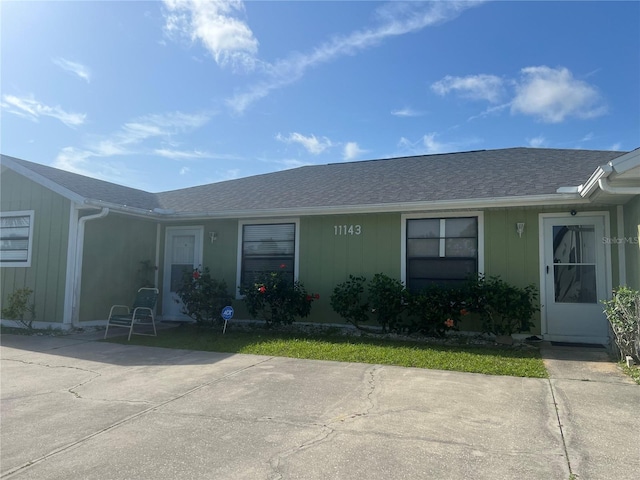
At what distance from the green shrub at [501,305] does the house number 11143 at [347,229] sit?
235cm

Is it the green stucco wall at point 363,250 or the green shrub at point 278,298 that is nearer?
the green stucco wall at point 363,250

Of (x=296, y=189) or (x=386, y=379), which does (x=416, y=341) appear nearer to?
(x=386, y=379)

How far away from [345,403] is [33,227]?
7.91 m

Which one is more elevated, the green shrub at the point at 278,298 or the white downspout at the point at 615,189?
the white downspout at the point at 615,189

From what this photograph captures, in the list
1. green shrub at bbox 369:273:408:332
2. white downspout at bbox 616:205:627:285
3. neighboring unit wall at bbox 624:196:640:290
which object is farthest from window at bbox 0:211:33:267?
white downspout at bbox 616:205:627:285

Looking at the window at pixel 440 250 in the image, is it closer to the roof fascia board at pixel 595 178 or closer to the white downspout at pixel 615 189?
the roof fascia board at pixel 595 178

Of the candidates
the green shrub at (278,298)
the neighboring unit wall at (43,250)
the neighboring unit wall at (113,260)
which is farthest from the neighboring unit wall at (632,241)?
the neighboring unit wall at (43,250)

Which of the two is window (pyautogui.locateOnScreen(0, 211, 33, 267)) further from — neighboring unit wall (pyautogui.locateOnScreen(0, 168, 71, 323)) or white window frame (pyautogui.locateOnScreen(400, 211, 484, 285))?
white window frame (pyautogui.locateOnScreen(400, 211, 484, 285))

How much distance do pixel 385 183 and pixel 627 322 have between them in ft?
16.4

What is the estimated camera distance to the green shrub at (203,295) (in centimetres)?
796

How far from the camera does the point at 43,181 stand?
26.7 feet

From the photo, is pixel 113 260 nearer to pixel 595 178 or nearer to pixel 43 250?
pixel 43 250

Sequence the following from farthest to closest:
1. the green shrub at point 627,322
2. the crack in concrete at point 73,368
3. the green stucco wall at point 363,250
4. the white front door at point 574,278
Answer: the green stucco wall at point 363,250 → the white front door at point 574,278 → the green shrub at point 627,322 → the crack in concrete at point 73,368

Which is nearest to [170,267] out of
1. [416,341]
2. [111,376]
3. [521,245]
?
[111,376]
